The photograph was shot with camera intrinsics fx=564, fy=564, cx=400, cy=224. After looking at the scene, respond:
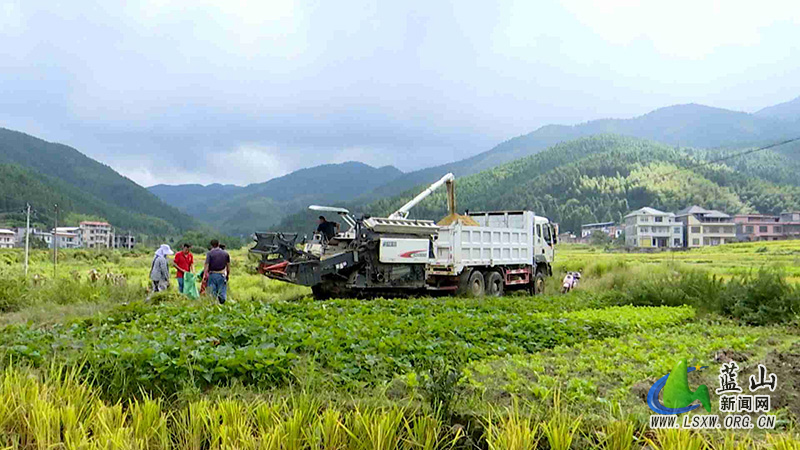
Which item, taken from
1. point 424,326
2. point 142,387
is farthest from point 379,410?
point 424,326

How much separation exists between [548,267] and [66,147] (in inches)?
7216

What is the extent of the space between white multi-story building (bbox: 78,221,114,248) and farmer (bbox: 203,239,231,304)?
81062mm

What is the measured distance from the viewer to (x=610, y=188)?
90000mm

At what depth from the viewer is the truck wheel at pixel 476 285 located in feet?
55.6

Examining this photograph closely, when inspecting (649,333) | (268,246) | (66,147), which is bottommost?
(649,333)

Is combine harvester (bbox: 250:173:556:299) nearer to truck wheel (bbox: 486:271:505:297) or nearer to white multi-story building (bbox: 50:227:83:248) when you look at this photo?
truck wheel (bbox: 486:271:505:297)

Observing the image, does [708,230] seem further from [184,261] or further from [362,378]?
[362,378]

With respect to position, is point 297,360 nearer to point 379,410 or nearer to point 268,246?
point 379,410

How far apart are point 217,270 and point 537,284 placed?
12090 millimetres

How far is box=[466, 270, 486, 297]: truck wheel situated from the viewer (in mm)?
16938

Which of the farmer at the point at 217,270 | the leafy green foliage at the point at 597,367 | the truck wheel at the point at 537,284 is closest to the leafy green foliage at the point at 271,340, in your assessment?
the leafy green foliage at the point at 597,367

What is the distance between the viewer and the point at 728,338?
873cm

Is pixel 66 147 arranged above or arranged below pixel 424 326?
above

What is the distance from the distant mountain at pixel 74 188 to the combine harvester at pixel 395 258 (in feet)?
268
